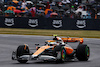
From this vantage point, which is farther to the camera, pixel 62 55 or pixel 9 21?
pixel 9 21

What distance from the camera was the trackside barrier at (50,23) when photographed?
99.9 ft

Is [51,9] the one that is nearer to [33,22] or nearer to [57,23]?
[57,23]

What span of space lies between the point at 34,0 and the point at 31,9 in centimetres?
376

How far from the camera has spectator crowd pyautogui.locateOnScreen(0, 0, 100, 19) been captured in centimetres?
3100

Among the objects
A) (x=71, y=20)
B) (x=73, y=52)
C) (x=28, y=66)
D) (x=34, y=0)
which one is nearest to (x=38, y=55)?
(x=28, y=66)

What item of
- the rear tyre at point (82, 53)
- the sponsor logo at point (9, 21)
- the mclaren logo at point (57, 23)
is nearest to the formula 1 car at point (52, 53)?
the rear tyre at point (82, 53)

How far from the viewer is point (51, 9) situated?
3147 centimetres

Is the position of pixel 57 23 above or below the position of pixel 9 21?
below

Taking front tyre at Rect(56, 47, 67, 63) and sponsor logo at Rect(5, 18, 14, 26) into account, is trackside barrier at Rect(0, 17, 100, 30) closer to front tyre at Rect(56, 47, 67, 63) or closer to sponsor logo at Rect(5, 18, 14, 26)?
sponsor logo at Rect(5, 18, 14, 26)

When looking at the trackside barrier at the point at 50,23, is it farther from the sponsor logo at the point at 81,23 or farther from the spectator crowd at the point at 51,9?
the spectator crowd at the point at 51,9

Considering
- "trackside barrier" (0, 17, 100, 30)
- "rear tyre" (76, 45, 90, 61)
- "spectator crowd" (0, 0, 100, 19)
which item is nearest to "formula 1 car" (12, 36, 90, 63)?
"rear tyre" (76, 45, 90, 61)

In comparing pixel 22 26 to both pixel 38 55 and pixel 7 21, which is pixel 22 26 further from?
pixel 38 55

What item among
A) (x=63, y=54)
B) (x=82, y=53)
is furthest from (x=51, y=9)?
(x=63, y=54)

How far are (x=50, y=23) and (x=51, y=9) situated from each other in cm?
162
